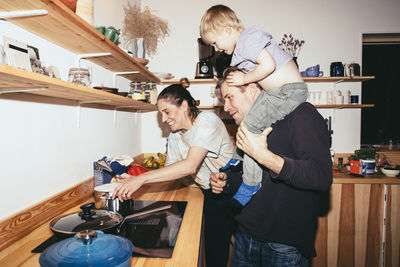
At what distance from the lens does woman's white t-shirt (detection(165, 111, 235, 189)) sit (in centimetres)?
161

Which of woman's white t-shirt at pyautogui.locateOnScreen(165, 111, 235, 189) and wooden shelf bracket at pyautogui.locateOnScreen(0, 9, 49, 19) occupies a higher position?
wooden shelf bracket at pyautogui.locateOnScreen(0, 9, 49, 19)

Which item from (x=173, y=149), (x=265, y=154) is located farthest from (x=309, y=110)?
(x=173, y=149)

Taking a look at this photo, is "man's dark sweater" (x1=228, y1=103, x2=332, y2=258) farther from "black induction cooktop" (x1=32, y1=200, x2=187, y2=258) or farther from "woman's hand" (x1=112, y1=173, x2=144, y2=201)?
"woman's hand" (x1=112, y1=173, x2=144, y2=201)

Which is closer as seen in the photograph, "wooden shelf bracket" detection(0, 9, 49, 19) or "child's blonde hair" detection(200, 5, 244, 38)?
"wooden shelf bracket" detection(0, 9, 49, 19)

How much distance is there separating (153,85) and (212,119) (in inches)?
48.2

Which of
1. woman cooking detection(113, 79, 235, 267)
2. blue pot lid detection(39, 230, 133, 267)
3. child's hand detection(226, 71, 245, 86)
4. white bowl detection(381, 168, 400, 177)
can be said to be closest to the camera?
blue pot lid detection(39, 230, 133, 267)

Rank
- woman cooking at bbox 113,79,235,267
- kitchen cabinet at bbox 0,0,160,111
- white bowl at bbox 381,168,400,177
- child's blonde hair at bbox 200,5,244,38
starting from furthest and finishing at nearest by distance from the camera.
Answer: white bowl at bbox 381,168,400,177 → child's blonde hair at bbox 200,5,244,38 → woman cooking at bbox 113,79,235,267 → kitchen cabinet at bbox 0,0,160,111

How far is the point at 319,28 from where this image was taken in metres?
Result: 3.21

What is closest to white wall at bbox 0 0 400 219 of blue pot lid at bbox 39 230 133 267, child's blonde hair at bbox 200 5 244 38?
child's blonde hair at bbox 200 5 244 38

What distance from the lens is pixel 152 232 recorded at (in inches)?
43.5

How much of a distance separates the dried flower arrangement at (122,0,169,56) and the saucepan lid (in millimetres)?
2050

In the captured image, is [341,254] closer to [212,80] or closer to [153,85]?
[212,80]

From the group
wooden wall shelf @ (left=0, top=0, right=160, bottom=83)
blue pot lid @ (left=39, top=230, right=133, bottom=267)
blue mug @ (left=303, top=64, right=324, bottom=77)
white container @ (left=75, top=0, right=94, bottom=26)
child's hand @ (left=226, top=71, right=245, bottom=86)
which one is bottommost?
blue pot lid @ (left=39, top=230, right=133, bottom=267)

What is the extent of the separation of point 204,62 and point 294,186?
2415 millimetres
